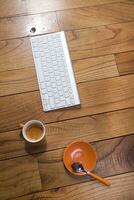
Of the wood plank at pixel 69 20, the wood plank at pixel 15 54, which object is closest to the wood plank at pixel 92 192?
the wood plank at pixel 15 54

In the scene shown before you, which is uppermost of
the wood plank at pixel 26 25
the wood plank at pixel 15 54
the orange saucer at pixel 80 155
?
the wood plank at pixel 26 25

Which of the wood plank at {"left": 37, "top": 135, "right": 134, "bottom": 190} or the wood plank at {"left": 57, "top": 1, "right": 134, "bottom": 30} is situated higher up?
the wood plank at {"left": 57, "top": 1, "right": 134, "bottom": 30}

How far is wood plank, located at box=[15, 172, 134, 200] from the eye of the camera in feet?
3.46

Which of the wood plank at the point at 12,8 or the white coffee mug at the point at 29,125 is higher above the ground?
the wood plank at the point at 12,8

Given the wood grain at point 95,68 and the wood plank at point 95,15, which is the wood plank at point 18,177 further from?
the wood plank at point 95,15

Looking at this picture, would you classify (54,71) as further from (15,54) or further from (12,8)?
(12,8)

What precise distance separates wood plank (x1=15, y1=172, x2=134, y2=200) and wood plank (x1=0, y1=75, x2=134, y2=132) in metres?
0.27

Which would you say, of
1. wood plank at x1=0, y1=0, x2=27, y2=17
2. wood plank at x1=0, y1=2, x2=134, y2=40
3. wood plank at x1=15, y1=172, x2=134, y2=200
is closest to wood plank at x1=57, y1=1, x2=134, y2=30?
wood plank at x1=0, y1=2, x2=134, y2=40

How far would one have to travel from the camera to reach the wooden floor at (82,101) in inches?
42.3

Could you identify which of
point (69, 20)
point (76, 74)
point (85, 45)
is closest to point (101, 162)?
point (76, 74)

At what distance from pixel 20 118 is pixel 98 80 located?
1.22 feet

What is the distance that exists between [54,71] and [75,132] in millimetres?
285

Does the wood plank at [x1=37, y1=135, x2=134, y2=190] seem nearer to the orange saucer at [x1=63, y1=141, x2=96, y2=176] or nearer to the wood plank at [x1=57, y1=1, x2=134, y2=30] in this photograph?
the orange saucer at [x1=63, y1=141, x2=96, y2=176]

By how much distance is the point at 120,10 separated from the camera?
1.39 m
